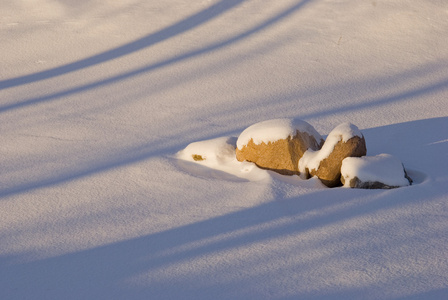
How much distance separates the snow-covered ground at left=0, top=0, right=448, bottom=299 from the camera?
90.7 inches

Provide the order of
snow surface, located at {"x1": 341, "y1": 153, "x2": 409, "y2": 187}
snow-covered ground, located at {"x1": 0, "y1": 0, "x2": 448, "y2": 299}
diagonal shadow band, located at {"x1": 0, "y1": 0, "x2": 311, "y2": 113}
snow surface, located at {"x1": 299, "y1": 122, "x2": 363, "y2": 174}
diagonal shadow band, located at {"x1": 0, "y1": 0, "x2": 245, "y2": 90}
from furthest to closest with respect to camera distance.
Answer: diagonal shadow band, located at {"x1": 0, "y1": 0, "x2": 245, "y2": 90}
diagonal shadow band, located at {"x1": 0, "y1": 0, "x2": 311, "y2": 113}
snow surface, located at {"x1": 299, "y1": 122, "x2": 363, "y2": 174}
snow surface, located at {"x1": 341, "y1": 153, "x2": 409, "y2": 187}
snow-covered ground, located at {"x1": 0, "y1": 0, "x2": 448, "y2": 299}

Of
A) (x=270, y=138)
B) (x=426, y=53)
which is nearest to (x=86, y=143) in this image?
(x=270, y=138)

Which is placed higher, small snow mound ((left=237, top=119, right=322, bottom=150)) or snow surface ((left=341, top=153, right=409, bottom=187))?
small snow mound ((left=237, top=119, right=322, bottom=150))

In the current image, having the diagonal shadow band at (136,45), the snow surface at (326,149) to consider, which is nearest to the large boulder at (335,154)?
the snow surface at (326,149)

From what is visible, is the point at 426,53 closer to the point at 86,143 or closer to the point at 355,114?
the point at 355,114

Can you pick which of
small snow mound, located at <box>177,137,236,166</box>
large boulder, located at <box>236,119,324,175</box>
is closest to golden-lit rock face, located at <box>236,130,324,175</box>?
large boulder, located at <box>236,119,324,175</box>

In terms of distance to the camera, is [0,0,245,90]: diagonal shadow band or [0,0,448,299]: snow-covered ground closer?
[0,0,448,299]: snow-covered ground

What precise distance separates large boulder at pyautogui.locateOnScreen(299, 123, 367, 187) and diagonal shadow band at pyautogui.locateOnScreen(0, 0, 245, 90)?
2635mm

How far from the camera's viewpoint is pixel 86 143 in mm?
3656

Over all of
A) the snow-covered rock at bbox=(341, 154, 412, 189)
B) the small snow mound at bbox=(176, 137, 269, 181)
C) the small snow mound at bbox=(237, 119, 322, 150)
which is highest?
the small snow mound at bbox=(237, 119, 322, 150)

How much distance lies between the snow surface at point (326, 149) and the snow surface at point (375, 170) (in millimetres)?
109

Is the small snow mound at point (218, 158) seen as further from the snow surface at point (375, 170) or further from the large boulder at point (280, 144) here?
the snow surface at point (375, 170)

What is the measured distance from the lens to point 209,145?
135 inches

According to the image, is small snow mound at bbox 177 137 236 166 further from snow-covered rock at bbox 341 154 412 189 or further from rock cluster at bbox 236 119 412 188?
snow-covered rock at bbox 341 154 412 189
